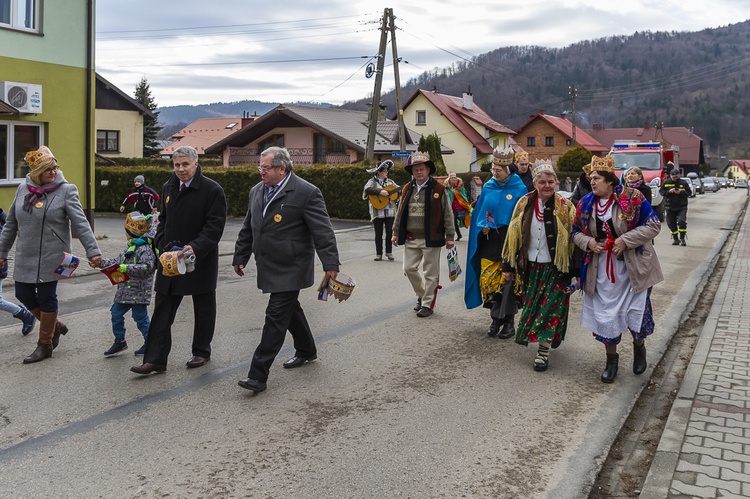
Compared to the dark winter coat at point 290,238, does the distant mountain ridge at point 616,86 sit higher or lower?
higher

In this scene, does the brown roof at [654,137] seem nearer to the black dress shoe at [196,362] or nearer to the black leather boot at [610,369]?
the black leather boot at [610,369]

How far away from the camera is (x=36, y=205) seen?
634 centimetres

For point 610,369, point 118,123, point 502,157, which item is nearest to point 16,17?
point 502,157

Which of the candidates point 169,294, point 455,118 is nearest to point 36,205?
point 169,294

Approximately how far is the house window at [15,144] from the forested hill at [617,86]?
8536cm

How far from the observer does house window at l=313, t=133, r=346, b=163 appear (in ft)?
135

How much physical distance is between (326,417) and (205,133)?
8133 cm

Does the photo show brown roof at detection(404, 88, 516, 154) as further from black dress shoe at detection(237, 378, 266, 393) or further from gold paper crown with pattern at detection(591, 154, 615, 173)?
black dress shoe at detection(237, 378, 266, 393)

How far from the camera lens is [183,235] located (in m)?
6.04

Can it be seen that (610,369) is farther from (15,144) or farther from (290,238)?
(15,144)

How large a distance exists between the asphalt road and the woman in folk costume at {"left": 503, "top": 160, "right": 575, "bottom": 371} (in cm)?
36

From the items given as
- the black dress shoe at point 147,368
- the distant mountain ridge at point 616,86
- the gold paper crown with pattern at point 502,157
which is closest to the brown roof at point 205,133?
the distant mountain ridge at point 616,86

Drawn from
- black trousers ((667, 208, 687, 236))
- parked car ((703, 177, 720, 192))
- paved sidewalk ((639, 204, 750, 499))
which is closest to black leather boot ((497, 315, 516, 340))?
paved sidewalk ((639, 204, 750, 499))

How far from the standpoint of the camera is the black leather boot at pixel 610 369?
609cm
